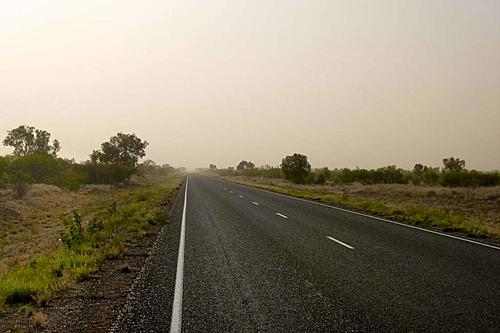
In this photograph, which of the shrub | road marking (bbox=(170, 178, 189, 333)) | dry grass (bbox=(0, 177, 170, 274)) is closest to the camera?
road marking (bbox=(170, 178, 189, 333))

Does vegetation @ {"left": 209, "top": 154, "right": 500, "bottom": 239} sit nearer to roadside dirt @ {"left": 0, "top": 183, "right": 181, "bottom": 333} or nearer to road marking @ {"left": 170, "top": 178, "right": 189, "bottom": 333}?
road marking @ {"left": 170, "top": 178, "right": 189, "bottom": 333}

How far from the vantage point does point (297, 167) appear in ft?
203

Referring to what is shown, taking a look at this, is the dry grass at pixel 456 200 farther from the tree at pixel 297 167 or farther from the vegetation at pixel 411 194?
the tree at pixel 297 167

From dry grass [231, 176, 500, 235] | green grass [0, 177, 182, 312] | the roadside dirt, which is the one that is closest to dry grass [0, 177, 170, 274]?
green grass [0, 177, 182, 312]

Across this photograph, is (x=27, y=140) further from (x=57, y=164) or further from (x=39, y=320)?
(x=39, y=320)

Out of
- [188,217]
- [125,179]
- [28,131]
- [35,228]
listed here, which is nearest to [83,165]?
[125,179]

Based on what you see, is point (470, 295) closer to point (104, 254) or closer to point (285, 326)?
point (285, 326)

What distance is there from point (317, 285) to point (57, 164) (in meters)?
48.5

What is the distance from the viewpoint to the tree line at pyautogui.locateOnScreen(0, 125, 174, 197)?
34.7 meters

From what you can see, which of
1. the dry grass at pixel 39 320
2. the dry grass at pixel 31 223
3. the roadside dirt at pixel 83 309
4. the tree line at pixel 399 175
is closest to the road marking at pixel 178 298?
the roadside dirt at pixel 83 309

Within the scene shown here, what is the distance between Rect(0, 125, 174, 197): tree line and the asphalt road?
1134 inches

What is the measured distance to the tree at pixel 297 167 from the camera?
61688 mm

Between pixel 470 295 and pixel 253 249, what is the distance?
205 inches

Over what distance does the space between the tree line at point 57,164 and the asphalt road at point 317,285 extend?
1134 inches
